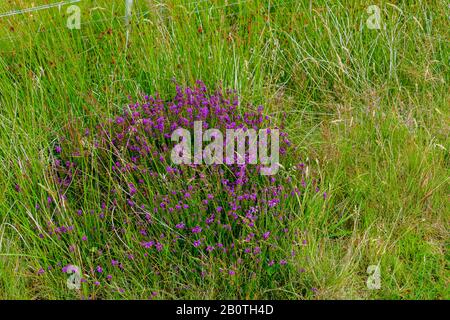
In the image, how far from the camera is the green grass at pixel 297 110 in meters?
3.09

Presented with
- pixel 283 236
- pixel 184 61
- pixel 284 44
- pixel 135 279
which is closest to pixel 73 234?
pixel 135 279

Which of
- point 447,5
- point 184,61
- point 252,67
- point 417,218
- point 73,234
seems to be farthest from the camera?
point 447,5

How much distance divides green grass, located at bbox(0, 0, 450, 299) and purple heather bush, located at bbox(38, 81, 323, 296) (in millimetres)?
64

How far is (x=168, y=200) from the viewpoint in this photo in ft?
10.4

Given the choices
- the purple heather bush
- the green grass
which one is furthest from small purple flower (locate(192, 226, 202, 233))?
the green grass

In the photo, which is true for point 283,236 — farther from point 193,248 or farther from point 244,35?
point 244,35

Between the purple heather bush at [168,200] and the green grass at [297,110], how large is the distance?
0.21 feet

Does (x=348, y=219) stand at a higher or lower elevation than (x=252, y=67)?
lower

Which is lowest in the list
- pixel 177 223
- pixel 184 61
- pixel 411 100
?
pixel 177 223

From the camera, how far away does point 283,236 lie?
123 inches

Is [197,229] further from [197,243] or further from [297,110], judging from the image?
[297,110]

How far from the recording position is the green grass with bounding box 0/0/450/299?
309 cm

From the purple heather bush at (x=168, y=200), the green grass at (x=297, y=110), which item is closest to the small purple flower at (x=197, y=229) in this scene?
the purple heather bush at (x=168, y=200)

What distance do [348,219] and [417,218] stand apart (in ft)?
1.18
